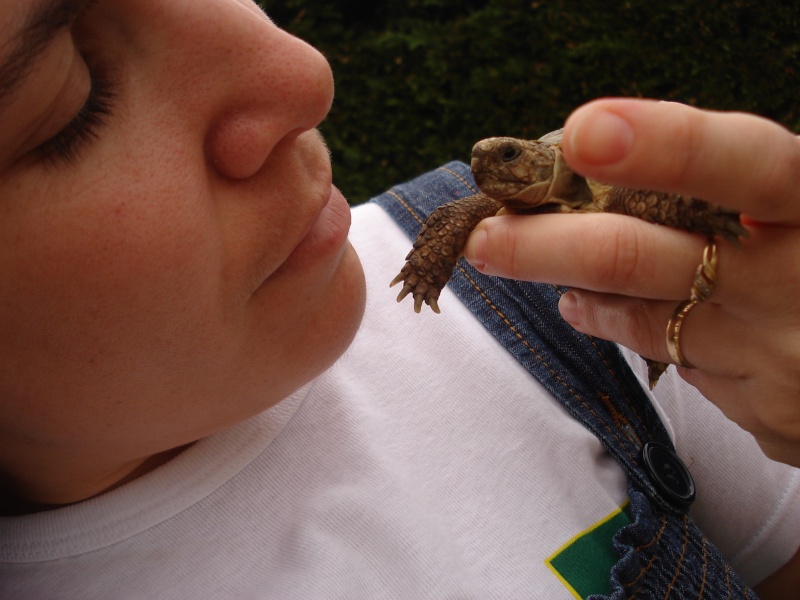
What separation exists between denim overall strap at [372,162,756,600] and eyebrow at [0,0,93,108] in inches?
36.2

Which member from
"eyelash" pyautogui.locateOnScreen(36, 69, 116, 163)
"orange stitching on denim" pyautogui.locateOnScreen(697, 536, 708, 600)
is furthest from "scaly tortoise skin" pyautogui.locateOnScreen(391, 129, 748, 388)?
"eyelash" pyautogui.locateOnScreen(36, 69, 116, 163)

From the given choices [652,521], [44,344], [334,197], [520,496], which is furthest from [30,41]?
[652,521]

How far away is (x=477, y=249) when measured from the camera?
110cm

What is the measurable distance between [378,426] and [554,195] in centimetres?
58

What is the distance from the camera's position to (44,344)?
3.02 feet

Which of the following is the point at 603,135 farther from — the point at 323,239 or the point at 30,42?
the point at 30,42

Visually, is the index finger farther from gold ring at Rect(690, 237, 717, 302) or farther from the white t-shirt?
the white t-shirt

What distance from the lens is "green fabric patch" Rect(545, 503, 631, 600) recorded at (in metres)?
1.21

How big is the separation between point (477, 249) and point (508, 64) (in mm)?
3661

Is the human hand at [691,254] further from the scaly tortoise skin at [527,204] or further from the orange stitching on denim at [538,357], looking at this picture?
the orange stitching on denim at [538,357]

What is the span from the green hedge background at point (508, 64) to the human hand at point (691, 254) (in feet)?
10.6

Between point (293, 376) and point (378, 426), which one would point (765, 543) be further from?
point (293, 376)

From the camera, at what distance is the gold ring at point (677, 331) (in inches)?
40.0

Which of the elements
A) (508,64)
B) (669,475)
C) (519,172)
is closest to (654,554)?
(669,475)
